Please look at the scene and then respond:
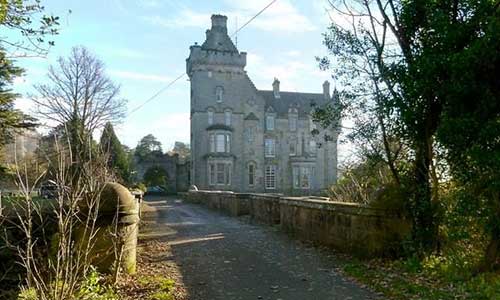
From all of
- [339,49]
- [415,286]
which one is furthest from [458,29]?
[415,286]

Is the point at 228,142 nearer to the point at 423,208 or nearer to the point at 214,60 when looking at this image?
the point at 214,60

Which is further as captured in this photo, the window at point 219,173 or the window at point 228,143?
the window at point 228,143

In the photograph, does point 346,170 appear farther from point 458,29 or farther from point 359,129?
point 458,29

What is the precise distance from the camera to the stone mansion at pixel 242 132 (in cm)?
5397

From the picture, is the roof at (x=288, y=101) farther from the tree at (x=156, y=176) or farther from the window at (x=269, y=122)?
the tree at (x=156, y=176)

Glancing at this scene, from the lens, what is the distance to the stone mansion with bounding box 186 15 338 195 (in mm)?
53969

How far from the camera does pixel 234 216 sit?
21.1m

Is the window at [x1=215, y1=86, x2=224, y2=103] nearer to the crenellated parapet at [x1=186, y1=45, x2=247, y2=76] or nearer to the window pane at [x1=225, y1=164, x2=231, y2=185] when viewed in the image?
the crenellated parapet at [x1=186, y1=45, x2=247, y2=76]

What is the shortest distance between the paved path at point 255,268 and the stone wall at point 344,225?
0.44 meters

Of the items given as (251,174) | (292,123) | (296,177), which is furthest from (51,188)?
(292,123)

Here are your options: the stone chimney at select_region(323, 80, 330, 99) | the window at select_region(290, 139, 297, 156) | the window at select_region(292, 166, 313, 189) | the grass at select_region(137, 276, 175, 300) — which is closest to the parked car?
the grass at select_region(137, 276, 175, 300)

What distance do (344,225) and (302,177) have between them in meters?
50.9

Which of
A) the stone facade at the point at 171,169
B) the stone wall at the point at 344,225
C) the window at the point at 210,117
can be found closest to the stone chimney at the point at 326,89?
the window at the point at 210,117

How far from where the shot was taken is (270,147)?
2359 inches
